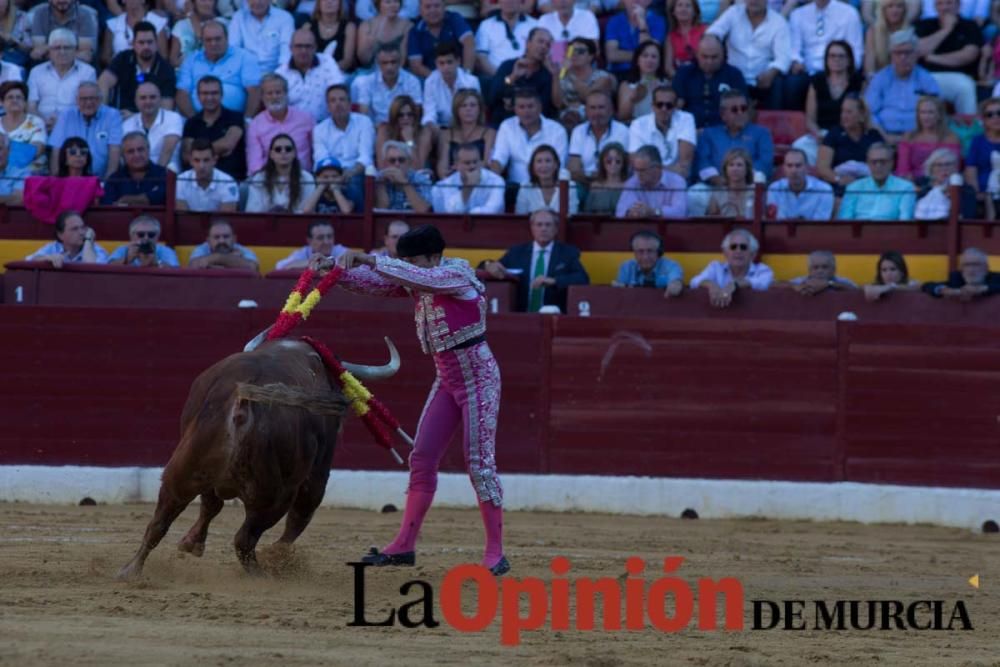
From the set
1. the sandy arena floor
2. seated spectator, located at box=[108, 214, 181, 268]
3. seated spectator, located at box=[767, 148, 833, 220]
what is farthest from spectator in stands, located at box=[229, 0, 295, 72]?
the sandy arena floor

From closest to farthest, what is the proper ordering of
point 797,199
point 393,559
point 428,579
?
point 428,579 → point 393,559 → point 797,199

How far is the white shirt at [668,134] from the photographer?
37.9 ft

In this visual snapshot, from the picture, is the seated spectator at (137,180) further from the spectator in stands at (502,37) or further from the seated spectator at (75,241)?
the spectator in stands at (502,37)

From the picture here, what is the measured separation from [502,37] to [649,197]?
6.63 feet

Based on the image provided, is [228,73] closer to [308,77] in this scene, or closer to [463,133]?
[308,77]

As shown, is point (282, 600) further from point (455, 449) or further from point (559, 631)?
point (455, 449)

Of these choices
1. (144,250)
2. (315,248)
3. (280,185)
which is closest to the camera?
(315,248)

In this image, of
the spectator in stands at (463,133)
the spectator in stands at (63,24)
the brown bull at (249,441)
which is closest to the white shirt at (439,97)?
the spectator in stands at (463,133)

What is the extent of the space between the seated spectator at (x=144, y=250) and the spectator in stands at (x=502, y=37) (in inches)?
110

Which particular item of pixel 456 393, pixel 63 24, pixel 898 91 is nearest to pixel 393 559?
pixel 456 393

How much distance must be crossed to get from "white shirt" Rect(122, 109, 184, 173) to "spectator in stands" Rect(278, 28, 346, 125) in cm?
81

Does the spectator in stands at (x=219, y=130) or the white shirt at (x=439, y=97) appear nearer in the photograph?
the spectator in stands at (x=219, y=130)

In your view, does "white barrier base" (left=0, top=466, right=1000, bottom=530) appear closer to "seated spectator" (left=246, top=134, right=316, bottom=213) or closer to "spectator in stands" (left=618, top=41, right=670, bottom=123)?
"seated spectator" (left=246, top=134, right=316, bottom=213)

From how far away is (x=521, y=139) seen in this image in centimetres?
1160
